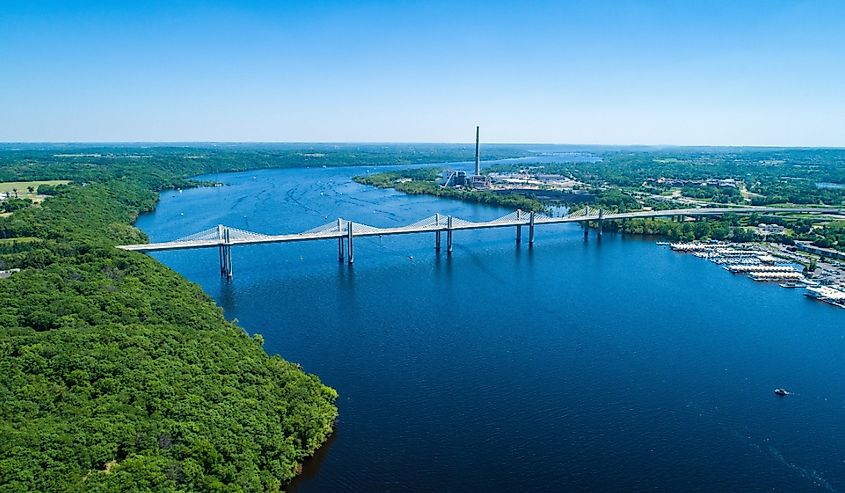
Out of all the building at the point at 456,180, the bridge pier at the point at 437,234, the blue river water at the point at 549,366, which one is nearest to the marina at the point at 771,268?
the blue river water at the point at 549,366

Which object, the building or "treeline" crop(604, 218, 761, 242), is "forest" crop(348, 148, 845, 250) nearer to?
"treeline" crop(604, 218, 761, 242)

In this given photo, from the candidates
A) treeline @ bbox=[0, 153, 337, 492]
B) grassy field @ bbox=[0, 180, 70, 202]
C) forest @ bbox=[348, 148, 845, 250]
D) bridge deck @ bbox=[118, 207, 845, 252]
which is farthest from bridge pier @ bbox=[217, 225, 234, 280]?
forest @ bbox=[348, 148, 845, 250]

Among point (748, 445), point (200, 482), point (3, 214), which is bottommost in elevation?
point (748, 445)

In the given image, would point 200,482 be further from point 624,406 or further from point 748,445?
point 748,445

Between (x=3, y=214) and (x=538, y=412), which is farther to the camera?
(x=3, y=214)

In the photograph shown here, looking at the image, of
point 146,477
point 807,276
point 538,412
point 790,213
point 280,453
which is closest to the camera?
point 146,477

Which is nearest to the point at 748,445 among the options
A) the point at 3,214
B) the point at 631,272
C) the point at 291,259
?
the point at 631,272
